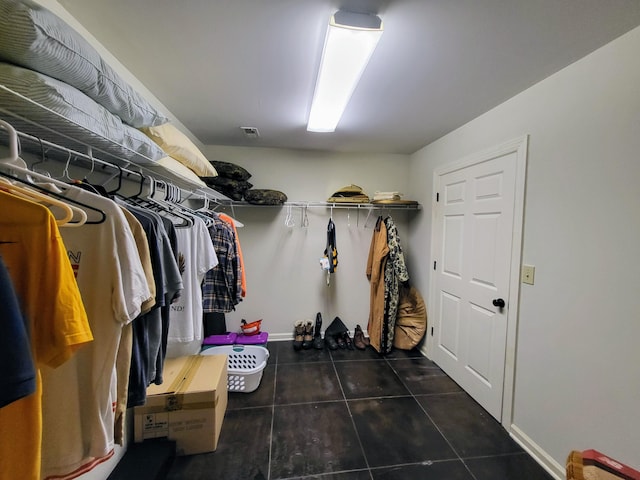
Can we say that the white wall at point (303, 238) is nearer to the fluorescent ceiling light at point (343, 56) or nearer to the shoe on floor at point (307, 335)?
the shoe on floor at point (307, 335)

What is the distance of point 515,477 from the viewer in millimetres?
1445

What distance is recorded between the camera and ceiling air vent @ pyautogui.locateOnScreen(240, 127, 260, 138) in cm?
240

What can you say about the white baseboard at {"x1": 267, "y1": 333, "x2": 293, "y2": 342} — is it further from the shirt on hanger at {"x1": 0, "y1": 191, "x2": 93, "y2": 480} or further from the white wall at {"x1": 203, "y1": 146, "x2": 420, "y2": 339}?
the shirt on hanger at {"x1": 0, "y1": 191, "x2": 93, "y2": 480}

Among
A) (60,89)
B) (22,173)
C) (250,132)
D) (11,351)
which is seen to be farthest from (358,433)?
(250,132)

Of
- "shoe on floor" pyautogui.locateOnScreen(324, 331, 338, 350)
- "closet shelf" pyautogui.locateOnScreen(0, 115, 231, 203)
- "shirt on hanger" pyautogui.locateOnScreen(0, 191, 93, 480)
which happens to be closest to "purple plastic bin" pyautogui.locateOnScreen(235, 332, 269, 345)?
"shoe on floor" pyautogui.locateOnScreen(324, 331, 338, 350)

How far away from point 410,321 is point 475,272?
1045mm

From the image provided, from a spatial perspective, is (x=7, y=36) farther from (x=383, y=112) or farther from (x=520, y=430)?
(x=520, y=430)

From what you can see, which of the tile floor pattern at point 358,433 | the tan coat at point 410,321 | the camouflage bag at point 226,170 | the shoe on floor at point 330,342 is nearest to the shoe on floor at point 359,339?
the shoe on floor at point 330,342

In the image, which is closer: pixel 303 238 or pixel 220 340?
pixel 220 340

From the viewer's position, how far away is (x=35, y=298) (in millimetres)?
585

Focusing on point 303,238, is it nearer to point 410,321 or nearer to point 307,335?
point 307,335

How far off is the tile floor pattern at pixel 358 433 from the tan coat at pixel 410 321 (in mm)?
405

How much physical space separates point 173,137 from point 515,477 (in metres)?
2.83

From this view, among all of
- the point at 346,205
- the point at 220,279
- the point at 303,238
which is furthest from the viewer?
the point at 303,238
